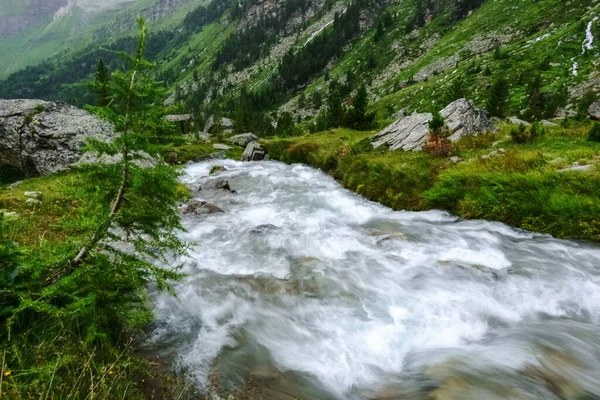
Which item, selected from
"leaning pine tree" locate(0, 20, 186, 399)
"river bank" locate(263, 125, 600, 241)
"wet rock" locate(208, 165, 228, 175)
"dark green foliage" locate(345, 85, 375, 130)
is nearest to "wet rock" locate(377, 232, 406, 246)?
"river bank" locate(263, 125, 600, 241)

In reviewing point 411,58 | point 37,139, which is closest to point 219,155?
point 37,139

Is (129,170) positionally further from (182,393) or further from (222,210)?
(222,210)

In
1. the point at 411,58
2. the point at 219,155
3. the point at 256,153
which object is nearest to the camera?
the point at 256,153

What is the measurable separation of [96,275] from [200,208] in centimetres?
917

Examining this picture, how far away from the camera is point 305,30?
18750 centimetres

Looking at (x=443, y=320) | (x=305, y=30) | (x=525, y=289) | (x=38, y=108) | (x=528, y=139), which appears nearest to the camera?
(x=443, y=320)

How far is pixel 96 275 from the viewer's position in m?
4.32

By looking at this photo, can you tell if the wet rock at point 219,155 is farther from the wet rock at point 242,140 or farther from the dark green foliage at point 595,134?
the dark green foliage at point 595,134

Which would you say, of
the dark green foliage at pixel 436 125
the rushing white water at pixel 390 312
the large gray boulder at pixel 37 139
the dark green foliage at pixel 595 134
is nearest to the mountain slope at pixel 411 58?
the large gray boulder at pixel 37 139

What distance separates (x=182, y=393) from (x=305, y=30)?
207804 mm

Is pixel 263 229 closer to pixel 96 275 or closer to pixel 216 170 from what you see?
pixel 96 275

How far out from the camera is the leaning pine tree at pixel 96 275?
3.70 meters

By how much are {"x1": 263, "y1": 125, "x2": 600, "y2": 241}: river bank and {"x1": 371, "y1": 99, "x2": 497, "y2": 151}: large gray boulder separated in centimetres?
131

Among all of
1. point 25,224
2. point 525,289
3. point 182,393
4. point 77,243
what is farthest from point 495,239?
point 25,224
